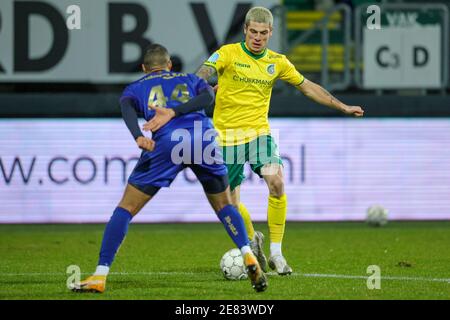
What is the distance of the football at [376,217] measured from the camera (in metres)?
15.2

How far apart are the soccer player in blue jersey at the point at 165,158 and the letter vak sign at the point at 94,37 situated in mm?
7470

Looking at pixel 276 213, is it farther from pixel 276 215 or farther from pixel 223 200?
pixel 223 200

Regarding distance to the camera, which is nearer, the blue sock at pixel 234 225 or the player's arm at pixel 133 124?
the player's arm at pixel 133 124

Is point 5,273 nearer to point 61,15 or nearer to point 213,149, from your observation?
point 213,149

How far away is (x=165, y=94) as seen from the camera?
8.09 meters

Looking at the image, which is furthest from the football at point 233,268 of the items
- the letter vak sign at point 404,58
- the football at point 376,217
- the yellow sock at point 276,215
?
the letter vak sign at point 404,58

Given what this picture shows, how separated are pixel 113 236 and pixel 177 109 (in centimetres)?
100

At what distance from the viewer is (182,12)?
16.3m

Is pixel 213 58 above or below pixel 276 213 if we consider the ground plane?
above

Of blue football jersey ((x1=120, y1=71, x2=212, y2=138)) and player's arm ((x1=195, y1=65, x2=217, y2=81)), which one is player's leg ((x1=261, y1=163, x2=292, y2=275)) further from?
blue football jersey ((x1=120, y1=71, x2=212, y2=138))

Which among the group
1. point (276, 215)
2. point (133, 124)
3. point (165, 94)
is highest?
point (165, 94)

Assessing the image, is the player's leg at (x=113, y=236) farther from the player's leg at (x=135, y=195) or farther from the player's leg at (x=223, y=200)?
the player's leg at (x=223, y=200)

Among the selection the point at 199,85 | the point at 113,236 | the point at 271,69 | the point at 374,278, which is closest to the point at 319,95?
the point at 271,69
